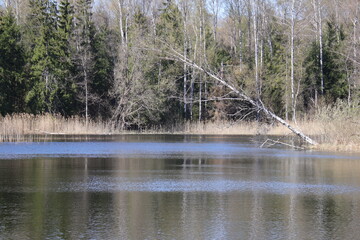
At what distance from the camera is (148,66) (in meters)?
50.1

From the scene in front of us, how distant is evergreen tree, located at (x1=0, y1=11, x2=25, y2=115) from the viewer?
1818 inches

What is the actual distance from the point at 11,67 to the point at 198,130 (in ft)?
54.2

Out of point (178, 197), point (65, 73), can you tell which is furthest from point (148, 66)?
point (178, 197)

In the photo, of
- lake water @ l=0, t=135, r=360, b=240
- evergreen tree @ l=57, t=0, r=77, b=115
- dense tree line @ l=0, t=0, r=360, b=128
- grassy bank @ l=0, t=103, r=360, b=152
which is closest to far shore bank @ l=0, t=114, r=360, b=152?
grassy bank @ l=0, t=103, r=360, b=152

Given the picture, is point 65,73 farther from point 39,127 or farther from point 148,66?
point 39,127

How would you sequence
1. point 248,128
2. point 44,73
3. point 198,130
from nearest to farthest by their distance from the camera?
1. point 248,128
2. point 198,130
3. point 44,73

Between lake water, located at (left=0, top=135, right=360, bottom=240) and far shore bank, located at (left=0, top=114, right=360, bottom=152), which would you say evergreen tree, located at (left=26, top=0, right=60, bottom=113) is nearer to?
far shore bank, located at (left=0, top=114, right=360, bottom=152)

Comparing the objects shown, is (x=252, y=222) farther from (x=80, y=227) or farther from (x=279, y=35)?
(x=279, y=35)

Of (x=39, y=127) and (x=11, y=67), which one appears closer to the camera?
(x=39, y=127)

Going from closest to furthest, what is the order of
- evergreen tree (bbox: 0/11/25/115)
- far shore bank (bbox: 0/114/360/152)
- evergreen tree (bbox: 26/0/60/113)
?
far shore bank (bbox: 0/114/360/152), evergreen tree (bbox: 0/11/25/115), evergreen tree (bbox: 26/0/60/113)

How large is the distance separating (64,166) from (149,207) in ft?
27.1

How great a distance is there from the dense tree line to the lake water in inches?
1038

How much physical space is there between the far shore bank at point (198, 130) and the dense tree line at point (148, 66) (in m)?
2.94

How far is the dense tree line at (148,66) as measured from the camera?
47656 mm
